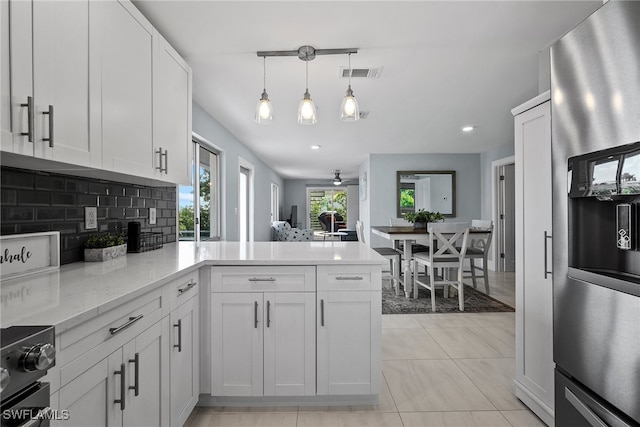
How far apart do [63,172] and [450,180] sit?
676cm

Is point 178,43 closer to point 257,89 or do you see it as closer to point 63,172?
point 257,89

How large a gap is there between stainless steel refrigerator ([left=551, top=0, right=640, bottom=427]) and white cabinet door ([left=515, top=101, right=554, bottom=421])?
1.95 ft

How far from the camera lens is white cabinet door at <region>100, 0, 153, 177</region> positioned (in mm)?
1459

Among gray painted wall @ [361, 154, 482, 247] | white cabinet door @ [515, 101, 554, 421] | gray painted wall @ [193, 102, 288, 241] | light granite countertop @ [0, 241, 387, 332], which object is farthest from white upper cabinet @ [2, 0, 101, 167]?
gray painted wall @ [361, 154, 482, 247]

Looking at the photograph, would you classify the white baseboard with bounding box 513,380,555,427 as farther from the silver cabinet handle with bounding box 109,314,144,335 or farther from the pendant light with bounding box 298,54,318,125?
the pendant light with bounding box 298,54,318,125

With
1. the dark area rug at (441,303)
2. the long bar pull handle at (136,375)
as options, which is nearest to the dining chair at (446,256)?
the dark area rug at (441,303)

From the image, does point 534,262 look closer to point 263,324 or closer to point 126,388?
point 263,324

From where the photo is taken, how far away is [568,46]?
108cm

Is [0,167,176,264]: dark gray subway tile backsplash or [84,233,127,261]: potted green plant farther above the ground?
[0,167,176,264]: dark gray subway tile backsplash

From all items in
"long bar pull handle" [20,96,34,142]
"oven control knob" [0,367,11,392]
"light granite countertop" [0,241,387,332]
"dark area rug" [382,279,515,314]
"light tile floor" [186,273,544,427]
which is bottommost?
"light tile floor" [186,273,544,427]

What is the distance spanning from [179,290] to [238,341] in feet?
1.61

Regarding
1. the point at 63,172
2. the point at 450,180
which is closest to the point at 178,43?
the point at 63,172

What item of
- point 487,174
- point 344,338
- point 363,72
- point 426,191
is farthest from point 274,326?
point 487,174

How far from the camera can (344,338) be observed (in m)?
1.82
